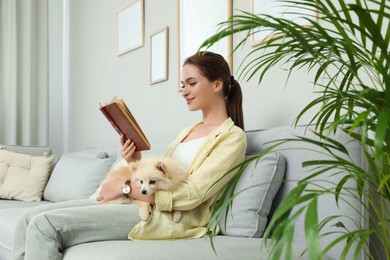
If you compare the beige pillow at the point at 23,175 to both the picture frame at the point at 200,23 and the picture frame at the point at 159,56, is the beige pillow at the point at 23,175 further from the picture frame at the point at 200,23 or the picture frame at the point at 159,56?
the picture frame at the point at 200,23

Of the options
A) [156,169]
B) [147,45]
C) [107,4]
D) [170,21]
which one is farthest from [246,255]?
[107,4]

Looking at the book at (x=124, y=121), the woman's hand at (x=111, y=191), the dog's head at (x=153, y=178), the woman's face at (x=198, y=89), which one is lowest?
the woman's hand at (x=111, y=191)

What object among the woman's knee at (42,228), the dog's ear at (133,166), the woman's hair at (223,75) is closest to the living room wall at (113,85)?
the woman's hair at (223,75)

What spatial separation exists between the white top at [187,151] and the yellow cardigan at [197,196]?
11 centimetres

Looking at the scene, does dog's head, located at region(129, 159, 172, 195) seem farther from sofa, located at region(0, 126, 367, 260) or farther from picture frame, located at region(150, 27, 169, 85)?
picture frame, located at region(150, 27, 169, 85)

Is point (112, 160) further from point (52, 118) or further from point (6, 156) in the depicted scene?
point (52, 118)

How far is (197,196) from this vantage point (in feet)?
5.36

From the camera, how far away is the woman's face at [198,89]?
6.30 feet

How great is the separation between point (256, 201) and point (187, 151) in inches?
14.5

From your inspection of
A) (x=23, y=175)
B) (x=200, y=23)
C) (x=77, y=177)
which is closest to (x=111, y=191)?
(x=200, y=23)

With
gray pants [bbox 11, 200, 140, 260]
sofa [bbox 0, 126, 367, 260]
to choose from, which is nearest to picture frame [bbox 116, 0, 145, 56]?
sofa [bbox 0, 126, 367, 260]

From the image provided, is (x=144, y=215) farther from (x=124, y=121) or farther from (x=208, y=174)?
(x=124, y=121)

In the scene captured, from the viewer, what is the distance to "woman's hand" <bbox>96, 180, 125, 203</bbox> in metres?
1.79

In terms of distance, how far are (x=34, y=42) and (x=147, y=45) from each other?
70.1 inches
